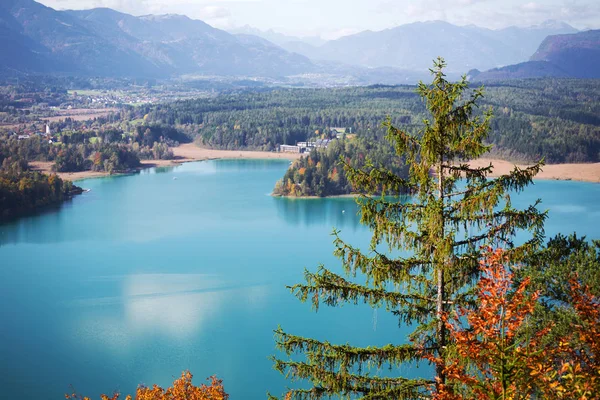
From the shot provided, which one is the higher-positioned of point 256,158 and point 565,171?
point 256,158

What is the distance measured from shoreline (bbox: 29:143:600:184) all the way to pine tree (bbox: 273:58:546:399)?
2002cm

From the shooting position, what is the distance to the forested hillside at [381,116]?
3475 centimetres

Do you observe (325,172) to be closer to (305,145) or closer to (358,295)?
(305,145)

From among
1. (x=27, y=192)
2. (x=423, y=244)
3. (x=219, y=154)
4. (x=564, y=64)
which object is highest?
(x=564, y=64)

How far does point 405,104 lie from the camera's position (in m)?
47.7

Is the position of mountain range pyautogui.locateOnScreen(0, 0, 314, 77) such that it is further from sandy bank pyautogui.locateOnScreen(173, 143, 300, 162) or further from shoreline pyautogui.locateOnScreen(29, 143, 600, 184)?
shoreline pyautogui.locateOnScreen(29, 143, 600, 184)

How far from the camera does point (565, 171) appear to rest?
31219 mm

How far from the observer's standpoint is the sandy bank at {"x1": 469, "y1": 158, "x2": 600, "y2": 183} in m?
29.7

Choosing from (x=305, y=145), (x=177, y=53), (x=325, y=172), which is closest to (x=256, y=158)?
(x=305, y=145)

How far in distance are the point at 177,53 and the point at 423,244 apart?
480 feet

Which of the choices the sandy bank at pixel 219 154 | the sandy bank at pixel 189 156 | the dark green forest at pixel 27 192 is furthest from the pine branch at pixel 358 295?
the sandy bank at pixel 219 154

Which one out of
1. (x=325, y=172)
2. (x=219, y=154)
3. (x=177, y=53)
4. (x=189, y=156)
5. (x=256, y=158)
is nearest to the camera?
(x=325, y=172)

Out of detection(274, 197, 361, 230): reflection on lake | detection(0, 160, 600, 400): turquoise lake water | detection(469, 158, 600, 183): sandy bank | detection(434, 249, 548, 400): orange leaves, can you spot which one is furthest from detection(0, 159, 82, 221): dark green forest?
detection(434, 249, 548, 400): orange leaves

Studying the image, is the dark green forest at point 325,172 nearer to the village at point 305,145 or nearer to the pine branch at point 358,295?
the village at point 305,145
